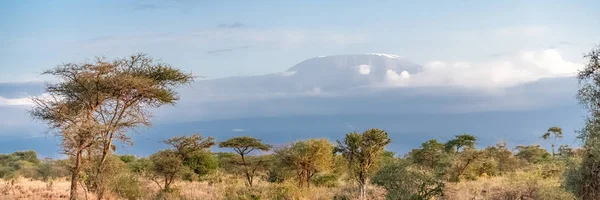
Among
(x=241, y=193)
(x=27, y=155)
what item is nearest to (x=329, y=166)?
(x=241, y=193)

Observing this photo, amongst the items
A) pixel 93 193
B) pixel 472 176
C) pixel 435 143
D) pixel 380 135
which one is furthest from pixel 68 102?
pixel 435 143

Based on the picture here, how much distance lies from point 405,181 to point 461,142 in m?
20.3

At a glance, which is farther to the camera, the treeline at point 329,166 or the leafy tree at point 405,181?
the treeline at point 329,166

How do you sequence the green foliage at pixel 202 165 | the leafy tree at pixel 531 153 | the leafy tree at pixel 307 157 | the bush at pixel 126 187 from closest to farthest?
the bush at pixel 126 187, the leafy tree at pixel 307 157, the green foliage at pixel 202 165, the leafy tree at pixel 531 153

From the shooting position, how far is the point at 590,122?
13781 millimetres

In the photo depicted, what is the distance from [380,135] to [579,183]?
593cm

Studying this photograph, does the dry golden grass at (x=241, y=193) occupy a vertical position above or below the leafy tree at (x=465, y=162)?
below

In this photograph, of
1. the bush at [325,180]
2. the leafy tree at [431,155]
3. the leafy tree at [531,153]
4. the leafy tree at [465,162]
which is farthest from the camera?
the leafy tree at [531,153]

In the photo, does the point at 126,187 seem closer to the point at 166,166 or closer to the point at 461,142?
the point at 166,166

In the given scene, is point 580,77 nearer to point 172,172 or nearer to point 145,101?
point 145,101

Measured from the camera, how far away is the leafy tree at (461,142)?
32.9 metres

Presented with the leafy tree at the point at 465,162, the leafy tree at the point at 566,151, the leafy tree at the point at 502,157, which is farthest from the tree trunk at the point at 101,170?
the leafy tree at the point at 502,157

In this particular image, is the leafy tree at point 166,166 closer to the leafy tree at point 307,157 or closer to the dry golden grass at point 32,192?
the dry golden grass at point 32,192

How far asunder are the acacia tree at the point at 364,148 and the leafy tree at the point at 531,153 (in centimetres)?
2789
